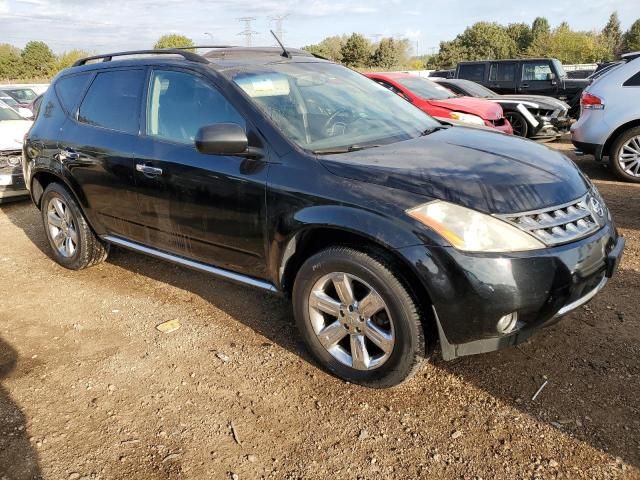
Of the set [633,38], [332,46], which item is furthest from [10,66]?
[633,38]

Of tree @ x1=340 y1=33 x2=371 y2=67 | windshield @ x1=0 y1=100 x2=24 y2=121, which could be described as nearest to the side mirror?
windshield @ x1=0 y1=100 x2=24 y2=121

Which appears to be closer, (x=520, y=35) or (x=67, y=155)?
(x=67, y=155)

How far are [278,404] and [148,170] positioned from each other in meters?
1.78

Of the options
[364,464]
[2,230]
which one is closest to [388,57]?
[2,230]

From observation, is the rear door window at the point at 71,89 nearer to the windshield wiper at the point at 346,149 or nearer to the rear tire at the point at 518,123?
the windshield wiper at the point at 346,149

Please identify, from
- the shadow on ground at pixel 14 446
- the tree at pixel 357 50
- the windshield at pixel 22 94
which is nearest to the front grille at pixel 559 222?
the shadow on ground at pixel 14 446

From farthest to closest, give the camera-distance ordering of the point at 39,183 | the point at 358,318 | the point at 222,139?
the point at 39,183 < the point at 222,139 < the point at 358,318

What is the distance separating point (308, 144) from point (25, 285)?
3.07 metres

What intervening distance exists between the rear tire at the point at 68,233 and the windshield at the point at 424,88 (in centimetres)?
625

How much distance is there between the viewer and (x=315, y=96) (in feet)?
11.2

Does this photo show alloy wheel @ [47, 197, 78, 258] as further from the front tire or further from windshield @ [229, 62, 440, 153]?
the front tire

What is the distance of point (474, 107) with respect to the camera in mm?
8727

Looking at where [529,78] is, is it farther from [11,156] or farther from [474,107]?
[11,156]

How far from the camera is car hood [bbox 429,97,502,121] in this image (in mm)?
8594
